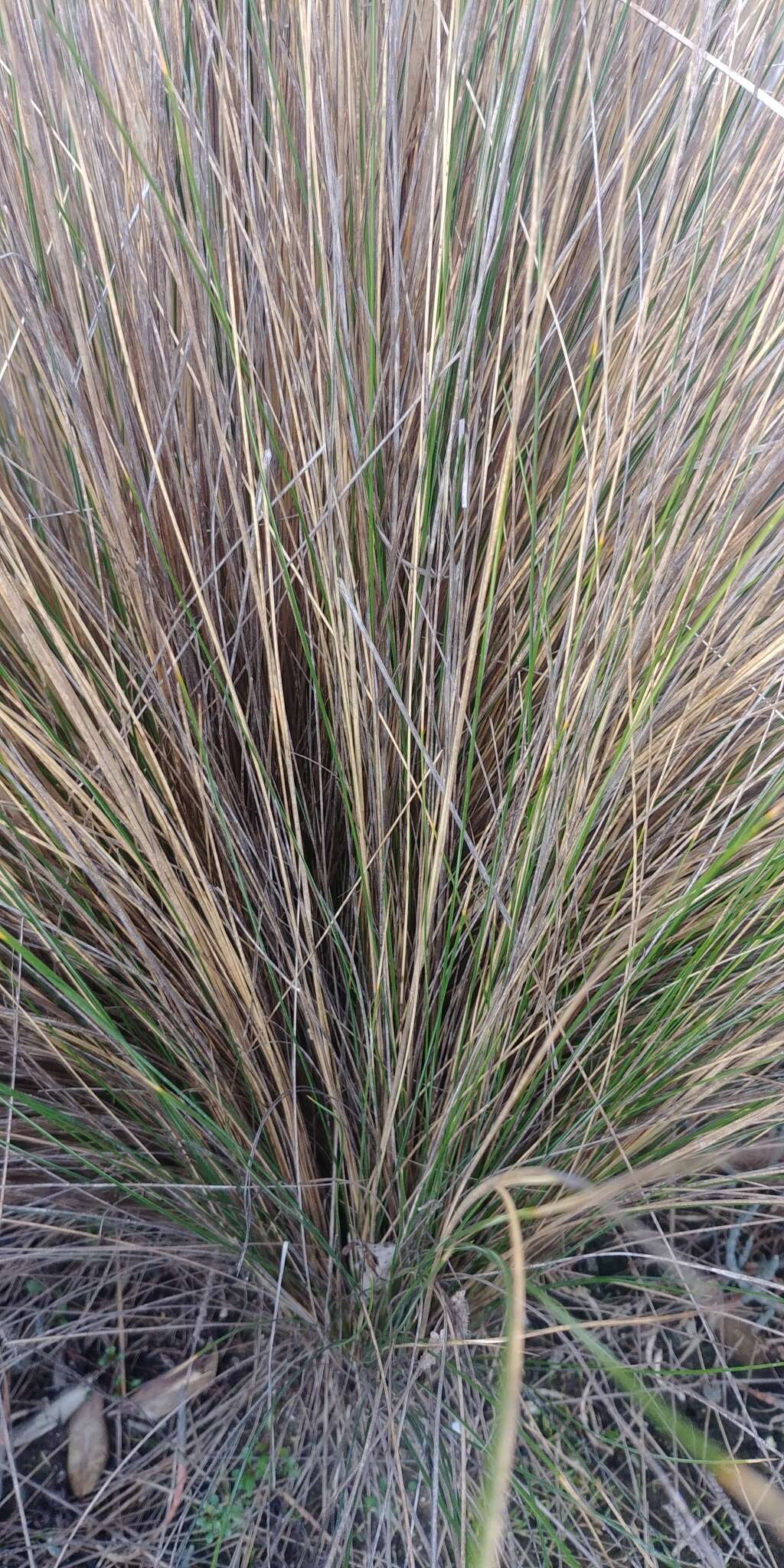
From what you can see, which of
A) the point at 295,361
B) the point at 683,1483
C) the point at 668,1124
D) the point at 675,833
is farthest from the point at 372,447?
the point at 683,1483

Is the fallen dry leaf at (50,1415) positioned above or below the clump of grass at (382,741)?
→ below

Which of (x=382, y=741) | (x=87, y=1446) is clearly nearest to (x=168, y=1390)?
(x=87, y=1446)

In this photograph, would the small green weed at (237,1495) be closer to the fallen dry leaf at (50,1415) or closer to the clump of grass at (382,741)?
the clump of grass at (382,741)

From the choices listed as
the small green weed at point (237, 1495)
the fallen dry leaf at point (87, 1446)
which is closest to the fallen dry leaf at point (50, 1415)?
the fallen dry leaf at point (87, 1446)

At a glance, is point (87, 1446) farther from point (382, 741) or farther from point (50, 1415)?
point (382, 741)

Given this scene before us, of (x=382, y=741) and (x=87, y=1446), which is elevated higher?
(x=382, y=741)

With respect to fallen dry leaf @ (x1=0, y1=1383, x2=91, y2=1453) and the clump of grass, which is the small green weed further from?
fallen dry leaf @ (x1=0, y1=1383, x2=91, y2=1453)

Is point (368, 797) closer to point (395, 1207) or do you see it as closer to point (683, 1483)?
point (395, 1207)
